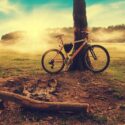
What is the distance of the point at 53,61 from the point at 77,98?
362 cm

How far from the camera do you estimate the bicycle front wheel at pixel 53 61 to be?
51.9 feet

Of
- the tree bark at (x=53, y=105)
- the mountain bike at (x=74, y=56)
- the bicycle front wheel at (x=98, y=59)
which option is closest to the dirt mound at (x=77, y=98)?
the tree bark at (x=53, y=105)

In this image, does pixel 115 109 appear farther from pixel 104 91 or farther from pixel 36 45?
pixel 36 45

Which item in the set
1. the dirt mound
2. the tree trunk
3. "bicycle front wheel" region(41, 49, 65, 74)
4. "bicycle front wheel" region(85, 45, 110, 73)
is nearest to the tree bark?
the dirt mound

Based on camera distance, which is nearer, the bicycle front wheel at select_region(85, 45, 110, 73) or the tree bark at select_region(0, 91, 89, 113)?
the tree bark at select_region(0, 91, 89, 113)

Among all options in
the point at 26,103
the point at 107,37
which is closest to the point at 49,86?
the point at 26,103

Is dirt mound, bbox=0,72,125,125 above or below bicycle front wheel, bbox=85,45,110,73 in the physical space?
below

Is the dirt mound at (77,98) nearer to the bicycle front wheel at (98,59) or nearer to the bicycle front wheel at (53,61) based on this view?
the bicycle front wheel at (98,59)

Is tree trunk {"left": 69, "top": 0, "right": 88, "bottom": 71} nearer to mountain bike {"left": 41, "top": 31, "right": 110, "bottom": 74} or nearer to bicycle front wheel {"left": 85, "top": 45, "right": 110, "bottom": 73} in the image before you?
mountain bike {"left": 41, "top": 31, "right": 110, "bottom": 74}

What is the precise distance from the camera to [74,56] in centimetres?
1571

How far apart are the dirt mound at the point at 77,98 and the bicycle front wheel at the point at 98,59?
0.44 metres

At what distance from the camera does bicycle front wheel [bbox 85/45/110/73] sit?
15.1m

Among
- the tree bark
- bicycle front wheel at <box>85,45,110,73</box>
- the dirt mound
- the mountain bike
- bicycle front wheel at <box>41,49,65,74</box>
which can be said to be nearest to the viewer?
the dirt mound

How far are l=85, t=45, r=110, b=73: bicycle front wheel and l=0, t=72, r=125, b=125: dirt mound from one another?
1.45 feet
